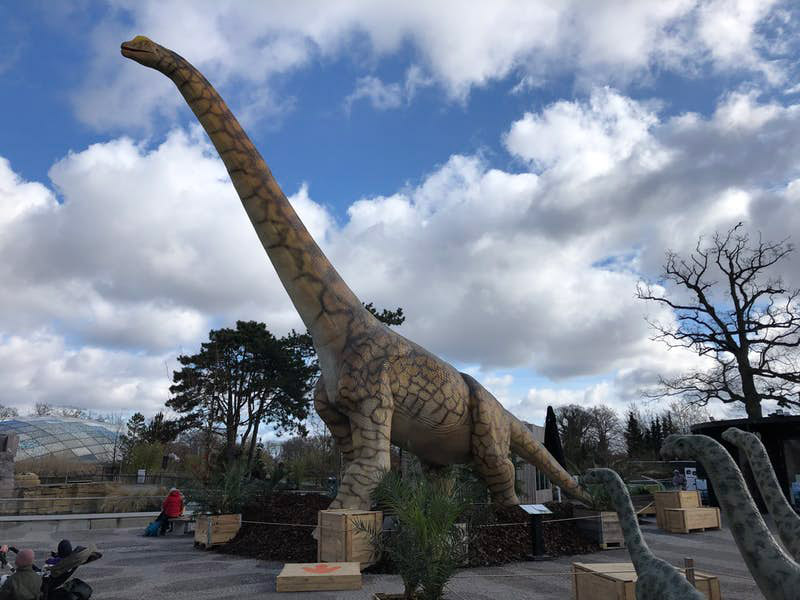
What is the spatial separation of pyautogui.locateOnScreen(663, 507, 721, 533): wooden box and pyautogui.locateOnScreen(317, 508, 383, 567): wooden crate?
22.7ft

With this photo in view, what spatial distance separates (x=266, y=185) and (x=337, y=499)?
387 centimetres

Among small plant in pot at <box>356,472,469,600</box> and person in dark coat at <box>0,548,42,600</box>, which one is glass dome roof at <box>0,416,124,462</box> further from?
small plant in pot at <box>356,472,469,600</box>

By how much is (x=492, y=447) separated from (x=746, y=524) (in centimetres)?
648

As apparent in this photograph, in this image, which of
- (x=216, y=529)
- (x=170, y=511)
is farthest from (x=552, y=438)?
(x=170, y=511)

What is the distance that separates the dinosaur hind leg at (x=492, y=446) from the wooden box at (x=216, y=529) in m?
3.78

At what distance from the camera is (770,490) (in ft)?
6.78

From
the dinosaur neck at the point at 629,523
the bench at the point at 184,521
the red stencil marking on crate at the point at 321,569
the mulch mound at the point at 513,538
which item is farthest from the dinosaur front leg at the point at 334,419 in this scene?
the dinosaur neck at the point at 629,523

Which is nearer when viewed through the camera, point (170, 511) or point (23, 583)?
point (23, 583)

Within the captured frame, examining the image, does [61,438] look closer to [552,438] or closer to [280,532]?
[552,438]

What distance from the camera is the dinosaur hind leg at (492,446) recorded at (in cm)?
812

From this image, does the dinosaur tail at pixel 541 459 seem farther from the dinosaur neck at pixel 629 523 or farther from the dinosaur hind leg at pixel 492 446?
the dinosaur neck at pixel 629 523

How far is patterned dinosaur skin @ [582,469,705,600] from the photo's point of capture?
203 cm

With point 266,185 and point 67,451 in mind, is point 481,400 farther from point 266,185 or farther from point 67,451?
point 67,451

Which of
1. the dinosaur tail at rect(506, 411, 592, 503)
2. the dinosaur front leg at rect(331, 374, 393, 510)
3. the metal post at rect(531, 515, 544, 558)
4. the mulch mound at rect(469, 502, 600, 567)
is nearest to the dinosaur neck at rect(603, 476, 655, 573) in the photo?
the dinosaur front leg at rect(331, 374, 393, 510)
